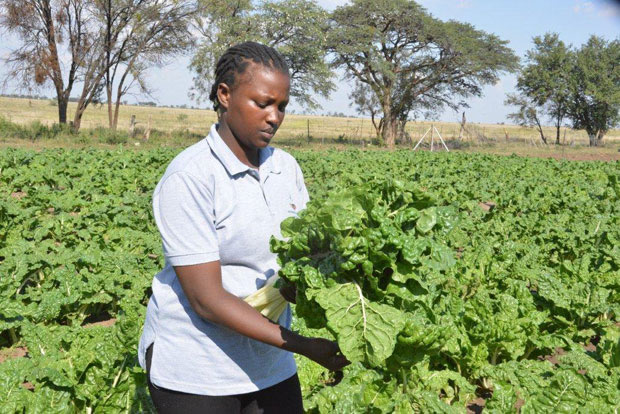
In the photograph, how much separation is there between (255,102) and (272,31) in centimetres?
3707

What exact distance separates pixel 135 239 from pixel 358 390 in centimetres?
508

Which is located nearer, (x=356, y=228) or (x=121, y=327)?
(x=356, y=228)

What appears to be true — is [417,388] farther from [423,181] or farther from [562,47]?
Answer: [562,47]

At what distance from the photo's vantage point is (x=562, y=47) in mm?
50188

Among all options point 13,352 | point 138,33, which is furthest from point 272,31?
point 13,352

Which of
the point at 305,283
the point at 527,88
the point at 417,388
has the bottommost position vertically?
the point at 417,388

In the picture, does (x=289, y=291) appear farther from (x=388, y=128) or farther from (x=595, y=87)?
(x=595, y=87)

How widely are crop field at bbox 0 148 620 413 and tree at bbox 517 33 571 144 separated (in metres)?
42.4

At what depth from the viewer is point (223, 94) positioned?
2.21 m

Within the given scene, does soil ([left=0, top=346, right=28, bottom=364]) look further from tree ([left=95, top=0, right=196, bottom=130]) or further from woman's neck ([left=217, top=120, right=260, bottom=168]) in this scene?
tree ([left=95, top=0, right=196, bottom=130])

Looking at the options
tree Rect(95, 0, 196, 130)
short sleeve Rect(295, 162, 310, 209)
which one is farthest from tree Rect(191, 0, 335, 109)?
short sleeve Rect(295, 162, 310, 209)

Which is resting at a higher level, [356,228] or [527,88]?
[527,88]

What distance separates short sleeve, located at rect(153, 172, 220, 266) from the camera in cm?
197

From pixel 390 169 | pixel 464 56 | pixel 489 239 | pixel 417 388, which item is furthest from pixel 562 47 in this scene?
pixel 417 388
